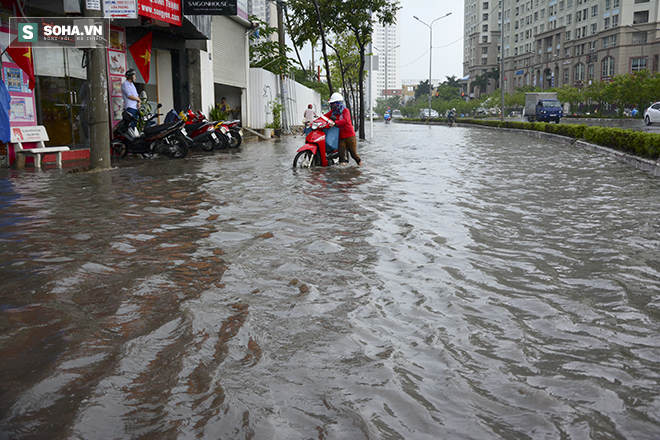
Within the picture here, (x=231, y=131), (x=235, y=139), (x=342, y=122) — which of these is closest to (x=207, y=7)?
(x=231, y=131)

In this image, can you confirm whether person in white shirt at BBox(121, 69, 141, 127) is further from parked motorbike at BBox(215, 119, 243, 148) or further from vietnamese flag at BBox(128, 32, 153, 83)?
vietnamese flag at BBox(128, 32, 153, 83)

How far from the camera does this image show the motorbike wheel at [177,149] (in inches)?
628

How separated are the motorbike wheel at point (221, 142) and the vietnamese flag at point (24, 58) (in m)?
5.79

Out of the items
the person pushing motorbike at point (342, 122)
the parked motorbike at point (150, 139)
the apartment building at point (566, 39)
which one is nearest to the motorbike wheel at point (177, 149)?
the parked motorbike at point (150, 139)

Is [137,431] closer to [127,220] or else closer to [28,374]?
[28,374]

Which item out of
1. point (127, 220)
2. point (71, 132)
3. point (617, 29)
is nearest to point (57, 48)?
point (71, 132)

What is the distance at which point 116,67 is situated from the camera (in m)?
17.3

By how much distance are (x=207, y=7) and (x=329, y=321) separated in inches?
647

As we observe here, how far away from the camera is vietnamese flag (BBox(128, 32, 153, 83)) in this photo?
1858 cm

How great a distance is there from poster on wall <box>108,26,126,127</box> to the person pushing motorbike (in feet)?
22.4

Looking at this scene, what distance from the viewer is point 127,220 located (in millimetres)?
7180

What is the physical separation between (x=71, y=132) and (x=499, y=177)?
1016cm

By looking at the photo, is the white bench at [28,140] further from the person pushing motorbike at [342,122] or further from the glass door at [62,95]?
the person pushing motorbike at [342,122]

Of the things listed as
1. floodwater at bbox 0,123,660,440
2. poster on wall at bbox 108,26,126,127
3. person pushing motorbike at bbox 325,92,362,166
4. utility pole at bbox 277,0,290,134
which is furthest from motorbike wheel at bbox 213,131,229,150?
utility pole at bbox 277,0,290,134
